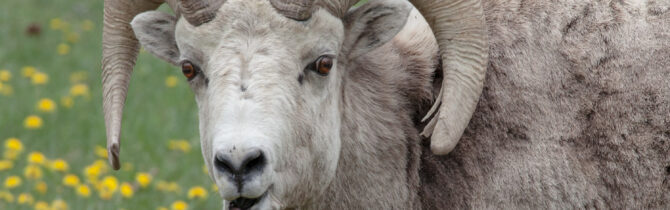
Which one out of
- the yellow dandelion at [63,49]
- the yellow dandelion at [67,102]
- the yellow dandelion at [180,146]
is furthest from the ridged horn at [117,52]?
the yellow dandelion at [63,49]

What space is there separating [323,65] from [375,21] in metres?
0.46

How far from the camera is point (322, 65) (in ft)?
15.1

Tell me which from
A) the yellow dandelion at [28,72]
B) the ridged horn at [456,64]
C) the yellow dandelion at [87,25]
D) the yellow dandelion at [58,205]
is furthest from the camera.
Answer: the yellow dandelion at [87,25]

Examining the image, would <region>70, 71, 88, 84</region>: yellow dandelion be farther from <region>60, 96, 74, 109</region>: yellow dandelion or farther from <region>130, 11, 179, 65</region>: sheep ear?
<region>130, 11, 179, 65</region>: sheep ear

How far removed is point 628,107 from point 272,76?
1809 millimetres

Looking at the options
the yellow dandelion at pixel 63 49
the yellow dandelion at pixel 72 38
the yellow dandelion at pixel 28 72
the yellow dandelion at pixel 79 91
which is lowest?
the yellow dandelion at pixel 72 38

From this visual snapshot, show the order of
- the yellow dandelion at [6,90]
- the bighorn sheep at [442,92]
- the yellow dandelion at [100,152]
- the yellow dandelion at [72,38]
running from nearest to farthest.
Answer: the bighorn sheep at [442,92], the yellow dandelion at [100,152], the yellow dandelion at [6,90], the yellow dandelion at [72,38]

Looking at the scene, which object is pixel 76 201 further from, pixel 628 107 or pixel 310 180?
pixel 628 107

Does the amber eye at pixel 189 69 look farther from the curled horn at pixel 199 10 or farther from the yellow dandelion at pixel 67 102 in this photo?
the yellow dandelion at pixel 67 102

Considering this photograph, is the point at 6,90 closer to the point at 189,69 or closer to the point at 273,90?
the point at 189,69

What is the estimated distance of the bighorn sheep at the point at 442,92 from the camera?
4.54 meters

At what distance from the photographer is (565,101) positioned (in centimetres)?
496

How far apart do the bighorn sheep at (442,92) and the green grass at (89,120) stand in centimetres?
272

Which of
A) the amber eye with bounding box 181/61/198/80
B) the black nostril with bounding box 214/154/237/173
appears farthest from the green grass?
the black nostril with bounding box 214/154/237/173
